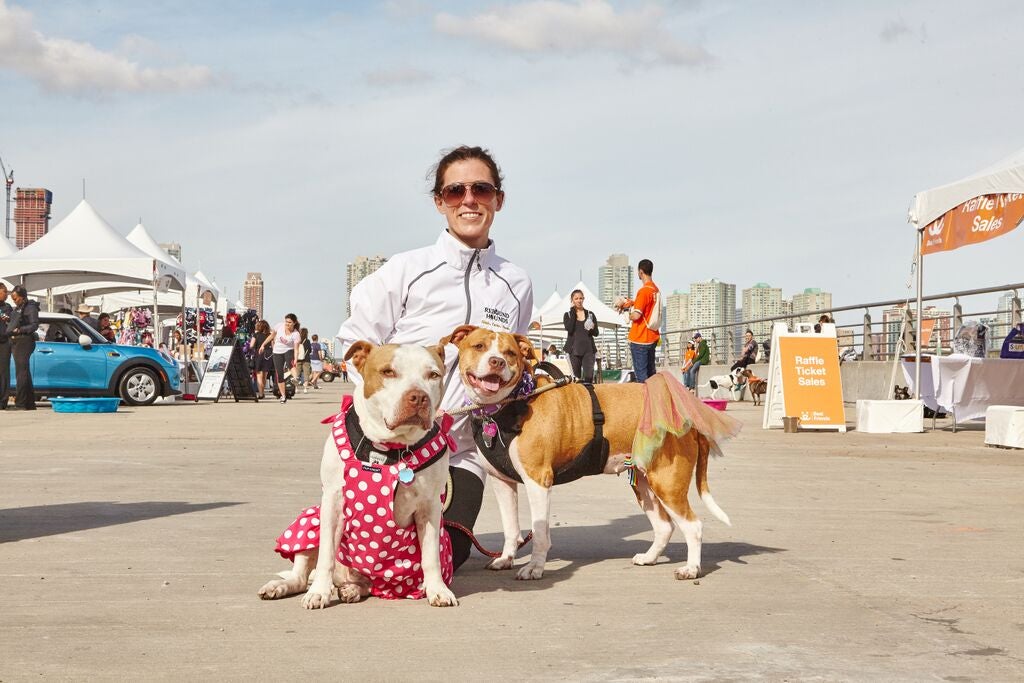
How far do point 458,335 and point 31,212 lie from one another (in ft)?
299

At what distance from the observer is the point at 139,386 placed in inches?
800

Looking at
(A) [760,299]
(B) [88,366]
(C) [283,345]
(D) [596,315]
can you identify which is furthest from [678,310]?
(B) [88,366]

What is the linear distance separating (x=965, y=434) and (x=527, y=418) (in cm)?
1130

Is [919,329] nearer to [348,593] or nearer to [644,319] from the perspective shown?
[644,319]

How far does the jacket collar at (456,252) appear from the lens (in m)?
4.98

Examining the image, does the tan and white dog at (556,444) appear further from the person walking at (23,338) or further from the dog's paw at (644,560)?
the person walking at (23,338)

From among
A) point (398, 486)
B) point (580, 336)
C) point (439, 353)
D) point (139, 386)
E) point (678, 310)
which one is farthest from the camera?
point (678, 310)

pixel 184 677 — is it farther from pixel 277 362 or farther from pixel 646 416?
pixel 277 362

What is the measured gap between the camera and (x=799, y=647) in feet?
11.6

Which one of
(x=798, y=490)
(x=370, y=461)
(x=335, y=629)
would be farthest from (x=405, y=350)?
(x=798, y=490)

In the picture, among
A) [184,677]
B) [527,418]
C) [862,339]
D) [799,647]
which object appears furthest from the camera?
[862,339]

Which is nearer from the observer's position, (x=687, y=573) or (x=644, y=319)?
(x=687, y=573)

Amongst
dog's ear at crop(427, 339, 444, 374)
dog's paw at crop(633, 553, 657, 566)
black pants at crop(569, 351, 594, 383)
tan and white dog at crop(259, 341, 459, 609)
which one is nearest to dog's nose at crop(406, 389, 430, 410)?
tan and white dog at crop(259, 341, 459, 609)

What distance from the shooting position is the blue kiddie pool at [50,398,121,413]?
17.7 meters
